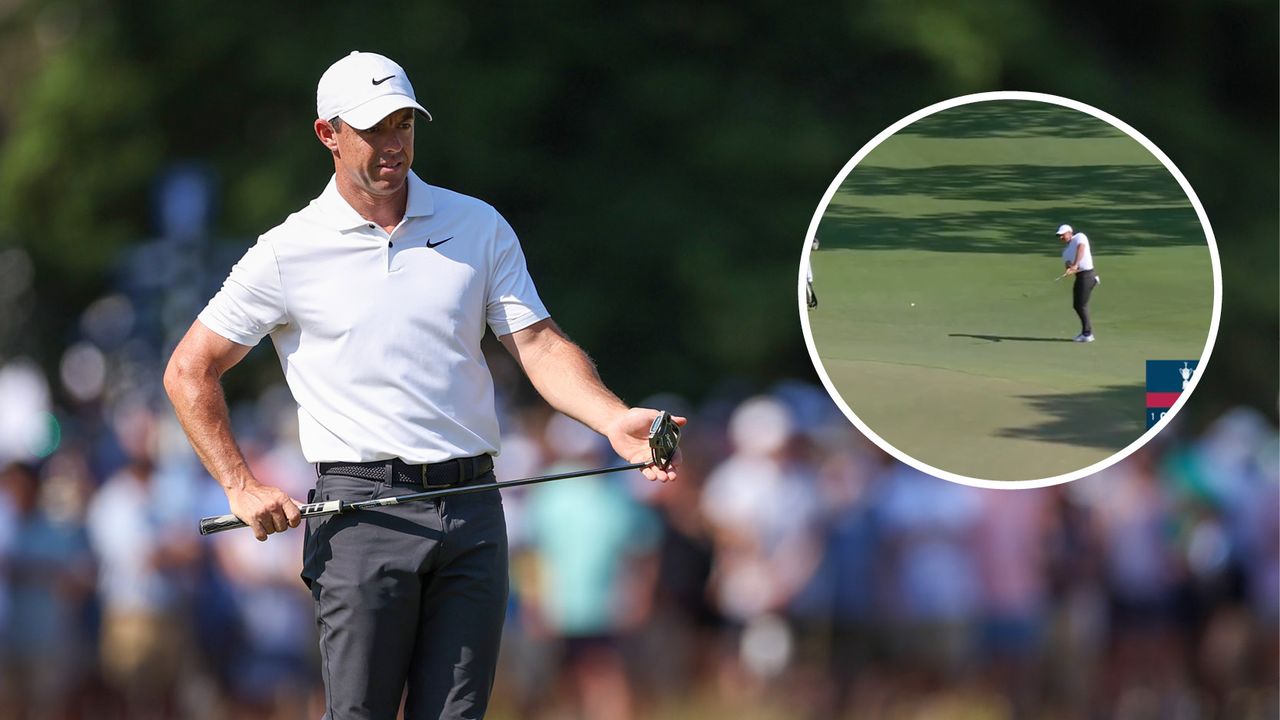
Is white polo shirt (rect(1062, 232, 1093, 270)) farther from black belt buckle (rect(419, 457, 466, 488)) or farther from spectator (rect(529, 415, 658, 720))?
spectator (rect(529, 415, 658, 720))

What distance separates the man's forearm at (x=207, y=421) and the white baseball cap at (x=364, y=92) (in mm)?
736

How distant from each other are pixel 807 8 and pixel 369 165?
490 inches

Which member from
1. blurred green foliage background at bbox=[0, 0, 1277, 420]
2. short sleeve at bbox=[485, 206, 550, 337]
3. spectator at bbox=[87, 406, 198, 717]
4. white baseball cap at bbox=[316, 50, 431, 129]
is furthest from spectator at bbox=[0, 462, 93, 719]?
white baseball cap at bbox=[316, 50, 431, 129]

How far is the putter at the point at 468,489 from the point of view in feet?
15.7

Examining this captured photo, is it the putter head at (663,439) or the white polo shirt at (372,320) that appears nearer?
the putter head at (663,439)

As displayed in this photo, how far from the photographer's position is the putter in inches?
188

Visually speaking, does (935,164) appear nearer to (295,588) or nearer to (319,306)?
(319,306)

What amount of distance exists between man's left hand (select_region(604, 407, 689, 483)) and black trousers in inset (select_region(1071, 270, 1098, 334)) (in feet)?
3.56

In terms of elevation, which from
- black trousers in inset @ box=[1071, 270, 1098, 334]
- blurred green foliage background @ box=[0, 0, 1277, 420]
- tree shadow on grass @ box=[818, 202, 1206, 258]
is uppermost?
blurred green foliage background @ box=[0, 0, 1277, 420]

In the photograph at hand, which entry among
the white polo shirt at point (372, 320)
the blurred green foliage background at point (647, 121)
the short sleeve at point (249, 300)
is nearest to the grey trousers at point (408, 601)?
the white polo shirt at point (372, 320)

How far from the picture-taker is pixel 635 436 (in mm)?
4918

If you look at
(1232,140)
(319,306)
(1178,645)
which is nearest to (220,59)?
(1232,140)

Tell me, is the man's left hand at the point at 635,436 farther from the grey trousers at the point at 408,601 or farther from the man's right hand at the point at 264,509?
the man's right hand at the point at 264,509

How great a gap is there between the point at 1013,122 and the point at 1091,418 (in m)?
0.82
